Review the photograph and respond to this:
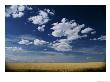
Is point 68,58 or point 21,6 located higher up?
point 21,6

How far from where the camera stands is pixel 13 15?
3500 millimetres

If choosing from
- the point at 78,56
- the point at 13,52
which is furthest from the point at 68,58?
the point at 13,52

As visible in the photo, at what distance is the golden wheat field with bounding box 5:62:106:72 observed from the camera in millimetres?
3479

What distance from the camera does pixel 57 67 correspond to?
3490mm

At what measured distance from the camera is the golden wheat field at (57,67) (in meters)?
3.48

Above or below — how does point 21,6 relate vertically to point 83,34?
above

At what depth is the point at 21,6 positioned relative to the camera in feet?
11.5
